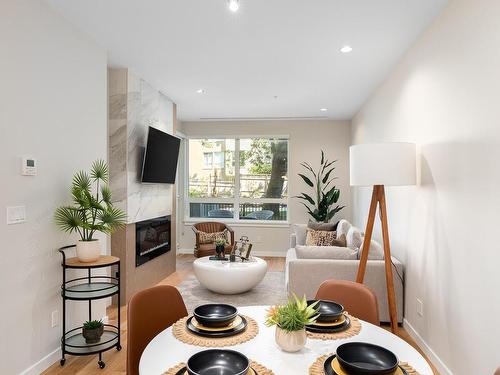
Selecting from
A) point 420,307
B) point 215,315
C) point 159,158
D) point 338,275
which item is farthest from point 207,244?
point 215,315

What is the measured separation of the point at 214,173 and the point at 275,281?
9.87 ft

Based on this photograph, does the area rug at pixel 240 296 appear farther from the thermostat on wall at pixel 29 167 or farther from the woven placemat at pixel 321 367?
the woven placemat at pixel 321 367

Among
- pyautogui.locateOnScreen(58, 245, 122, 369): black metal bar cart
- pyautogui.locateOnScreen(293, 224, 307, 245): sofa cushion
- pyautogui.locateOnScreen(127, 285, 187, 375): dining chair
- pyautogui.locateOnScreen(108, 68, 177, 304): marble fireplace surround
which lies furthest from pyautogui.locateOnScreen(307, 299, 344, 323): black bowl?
pyautogui.locateOnScreen(293, 224, 307, 245): sofa cushion

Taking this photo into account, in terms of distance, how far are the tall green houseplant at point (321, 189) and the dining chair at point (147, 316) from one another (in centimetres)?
473

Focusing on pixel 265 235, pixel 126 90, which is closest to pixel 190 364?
pixel 126 90

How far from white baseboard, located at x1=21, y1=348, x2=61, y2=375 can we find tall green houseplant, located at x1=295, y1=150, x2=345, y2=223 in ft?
15.0

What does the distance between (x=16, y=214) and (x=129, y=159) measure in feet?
6.15

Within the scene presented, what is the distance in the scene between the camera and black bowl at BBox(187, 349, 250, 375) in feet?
3.95

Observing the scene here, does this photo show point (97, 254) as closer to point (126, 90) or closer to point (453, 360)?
point (126, 90)

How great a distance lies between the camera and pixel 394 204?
395 centimetres

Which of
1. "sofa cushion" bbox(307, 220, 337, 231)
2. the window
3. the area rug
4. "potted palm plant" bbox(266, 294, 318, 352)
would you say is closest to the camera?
"potted palm plant" bbox(266, 294, 318, 352)

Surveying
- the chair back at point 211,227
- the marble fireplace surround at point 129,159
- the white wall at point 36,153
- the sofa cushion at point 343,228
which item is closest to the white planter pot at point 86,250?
the white wall at point 36,153

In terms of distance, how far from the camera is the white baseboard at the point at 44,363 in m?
2.52

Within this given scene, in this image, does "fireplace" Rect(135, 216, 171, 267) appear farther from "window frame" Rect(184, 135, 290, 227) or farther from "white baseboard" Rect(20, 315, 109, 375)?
"window frame" Rect(184, 135, 290, 227)
